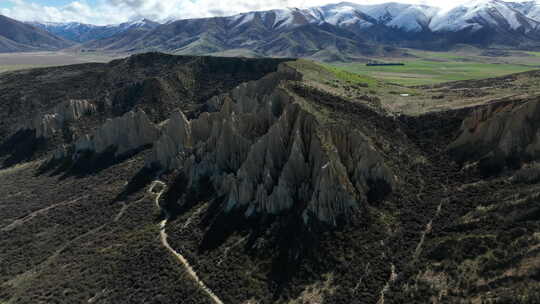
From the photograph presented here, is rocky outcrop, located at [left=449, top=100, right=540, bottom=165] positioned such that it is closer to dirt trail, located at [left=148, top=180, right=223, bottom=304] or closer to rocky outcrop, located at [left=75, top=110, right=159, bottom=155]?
dirt trail, located at [left=148, top=180, right=223, bottom=304]

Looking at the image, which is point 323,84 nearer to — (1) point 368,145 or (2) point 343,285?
(1) point 368,145

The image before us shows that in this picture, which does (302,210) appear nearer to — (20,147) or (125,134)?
(125,134)

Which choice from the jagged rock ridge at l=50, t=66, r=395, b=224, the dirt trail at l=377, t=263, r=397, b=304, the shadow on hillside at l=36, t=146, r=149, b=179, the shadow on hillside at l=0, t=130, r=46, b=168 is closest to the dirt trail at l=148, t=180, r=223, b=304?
the jagged rock ridge at l=50, t=66, r=395, b=224

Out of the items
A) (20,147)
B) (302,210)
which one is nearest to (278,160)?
(302,210)

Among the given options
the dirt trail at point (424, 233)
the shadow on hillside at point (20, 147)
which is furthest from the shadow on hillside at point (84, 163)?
the dirt trail at point (424, 233)

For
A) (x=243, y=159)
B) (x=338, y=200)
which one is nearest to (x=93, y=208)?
(x=243, y=159)
